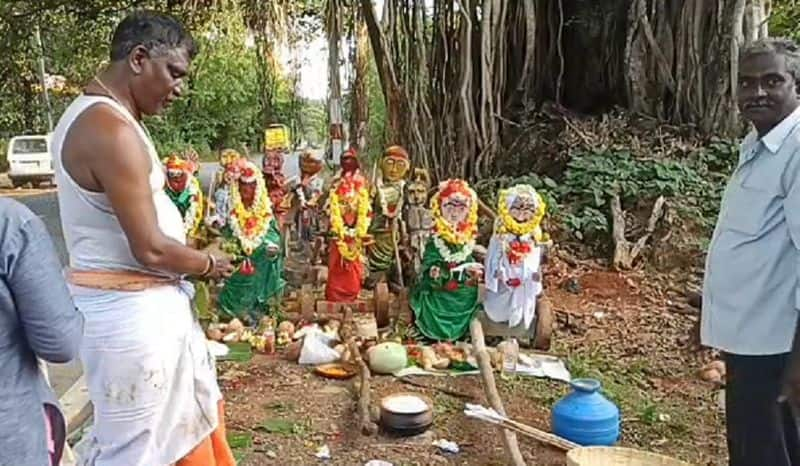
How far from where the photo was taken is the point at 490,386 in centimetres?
356

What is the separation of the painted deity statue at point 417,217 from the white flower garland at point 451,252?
374 millimetres

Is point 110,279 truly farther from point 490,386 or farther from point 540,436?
point 490,386

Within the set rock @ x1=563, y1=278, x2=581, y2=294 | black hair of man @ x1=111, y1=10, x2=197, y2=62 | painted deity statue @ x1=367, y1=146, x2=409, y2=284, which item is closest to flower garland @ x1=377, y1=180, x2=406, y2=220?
painted deity statue @ x1=367, y1=146, x2=409, y2=284

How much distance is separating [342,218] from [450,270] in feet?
2.52

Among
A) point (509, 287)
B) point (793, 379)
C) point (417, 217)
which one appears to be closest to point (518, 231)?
point (509, 287)

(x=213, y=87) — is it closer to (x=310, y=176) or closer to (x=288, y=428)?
(x=310, y=176)

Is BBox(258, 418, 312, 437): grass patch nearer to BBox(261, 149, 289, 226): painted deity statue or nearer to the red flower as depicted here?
the red flower

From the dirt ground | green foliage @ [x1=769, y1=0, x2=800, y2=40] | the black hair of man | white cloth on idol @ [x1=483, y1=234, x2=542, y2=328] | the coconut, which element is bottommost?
the dirt ground

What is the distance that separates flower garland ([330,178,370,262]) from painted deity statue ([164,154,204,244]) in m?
0.80

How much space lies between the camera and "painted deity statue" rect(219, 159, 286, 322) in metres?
4.69

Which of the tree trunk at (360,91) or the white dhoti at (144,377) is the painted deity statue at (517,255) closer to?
the white dhoti at (144,377)

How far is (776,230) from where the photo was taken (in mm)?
1978

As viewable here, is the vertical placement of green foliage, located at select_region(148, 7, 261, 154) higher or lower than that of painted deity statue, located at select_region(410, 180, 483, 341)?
higher

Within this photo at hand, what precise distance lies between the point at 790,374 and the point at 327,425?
2057mm
